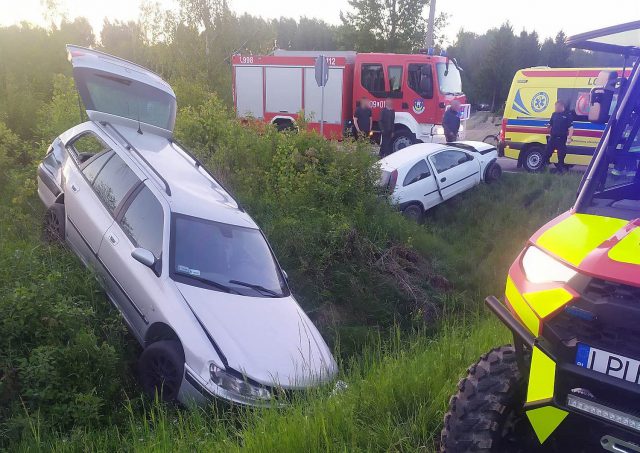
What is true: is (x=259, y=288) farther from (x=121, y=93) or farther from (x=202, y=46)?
(x=202, y=46)

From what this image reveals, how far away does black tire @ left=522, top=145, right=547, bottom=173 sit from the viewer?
14.2 m

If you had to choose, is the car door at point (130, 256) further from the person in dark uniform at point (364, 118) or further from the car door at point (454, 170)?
the person in dark uniform at point (364, 118)

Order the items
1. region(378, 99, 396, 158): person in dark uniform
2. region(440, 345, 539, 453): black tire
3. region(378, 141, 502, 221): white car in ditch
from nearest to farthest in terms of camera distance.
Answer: region(440, 345, 539, 453): black tire, region(378, 141, 502, 221): white car in ditch, region(378, 99, 396, 158): person in dark uniform

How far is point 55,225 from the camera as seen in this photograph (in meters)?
6.10

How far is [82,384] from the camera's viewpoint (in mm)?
4117

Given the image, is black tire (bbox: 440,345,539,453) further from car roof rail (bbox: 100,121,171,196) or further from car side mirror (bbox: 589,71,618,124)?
car roof rail (bbox: 100,121,171,196)

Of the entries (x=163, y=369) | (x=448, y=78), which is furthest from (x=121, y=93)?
(x=448, y=78)

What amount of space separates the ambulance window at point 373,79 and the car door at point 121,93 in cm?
1005

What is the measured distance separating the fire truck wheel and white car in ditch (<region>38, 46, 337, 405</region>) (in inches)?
401

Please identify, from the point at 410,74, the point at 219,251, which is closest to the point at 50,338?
the point at 219,251

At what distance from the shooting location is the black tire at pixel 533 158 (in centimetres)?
1417

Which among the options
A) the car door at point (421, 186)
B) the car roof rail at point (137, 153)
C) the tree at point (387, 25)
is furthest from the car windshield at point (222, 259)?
the tree at point (387, 25)

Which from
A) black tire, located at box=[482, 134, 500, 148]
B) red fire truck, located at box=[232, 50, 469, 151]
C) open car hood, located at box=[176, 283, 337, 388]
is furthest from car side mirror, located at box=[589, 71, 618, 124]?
black tire, located at box=[482, 134, 500, 148]

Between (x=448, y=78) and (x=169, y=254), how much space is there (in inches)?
520
